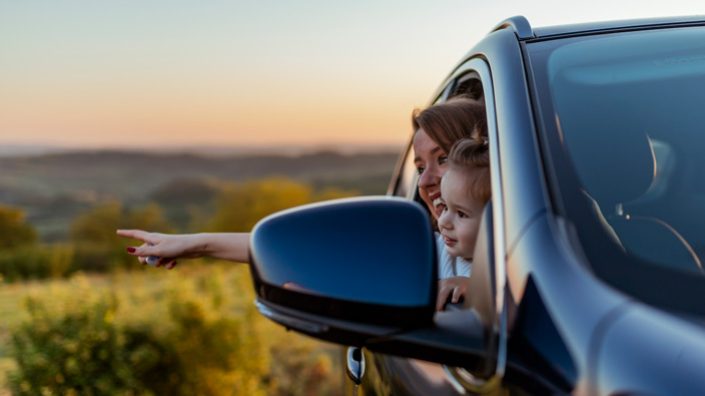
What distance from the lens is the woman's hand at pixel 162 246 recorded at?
2.52 metres

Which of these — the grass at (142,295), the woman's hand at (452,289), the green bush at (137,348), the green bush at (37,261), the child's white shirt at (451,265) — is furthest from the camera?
the green bush at (37,261)

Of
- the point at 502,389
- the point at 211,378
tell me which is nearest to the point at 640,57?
the point at 502,389

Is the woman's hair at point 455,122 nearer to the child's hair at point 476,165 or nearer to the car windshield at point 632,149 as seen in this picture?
the car windshield at point 632,149

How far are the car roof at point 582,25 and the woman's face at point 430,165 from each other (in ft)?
1.07

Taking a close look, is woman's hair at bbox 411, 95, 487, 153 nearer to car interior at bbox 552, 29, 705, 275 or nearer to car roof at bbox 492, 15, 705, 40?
car roof at bbox 492, 15, 705, 40

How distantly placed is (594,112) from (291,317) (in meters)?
0.72

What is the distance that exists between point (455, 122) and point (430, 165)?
0.22m

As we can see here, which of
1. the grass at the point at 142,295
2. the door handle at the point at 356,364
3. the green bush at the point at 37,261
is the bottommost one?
the green bush at the point at 37,261

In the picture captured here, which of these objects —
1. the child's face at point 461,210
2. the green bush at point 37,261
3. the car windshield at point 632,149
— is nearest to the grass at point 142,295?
the green bush at point 37,261

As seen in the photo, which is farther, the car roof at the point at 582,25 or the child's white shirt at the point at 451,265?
the car roof at the point at 582,25

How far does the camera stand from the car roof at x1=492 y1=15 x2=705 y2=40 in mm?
2314

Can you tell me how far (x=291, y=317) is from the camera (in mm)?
1683

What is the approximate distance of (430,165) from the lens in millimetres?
2654

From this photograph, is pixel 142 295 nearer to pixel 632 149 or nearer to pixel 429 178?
pixel 429 178
